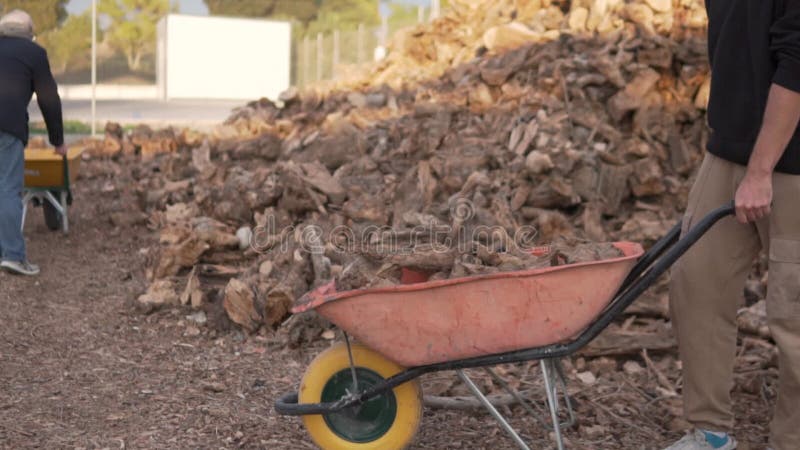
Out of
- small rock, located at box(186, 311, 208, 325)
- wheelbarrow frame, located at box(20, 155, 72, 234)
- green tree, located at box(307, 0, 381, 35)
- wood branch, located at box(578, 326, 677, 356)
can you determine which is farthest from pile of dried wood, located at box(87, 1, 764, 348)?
green tree, located at box(307, 0, 381, 35)

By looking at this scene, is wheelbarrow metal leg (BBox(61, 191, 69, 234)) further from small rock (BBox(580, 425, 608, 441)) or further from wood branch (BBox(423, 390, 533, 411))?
small rock (BBox(580, 425, 608, 441))

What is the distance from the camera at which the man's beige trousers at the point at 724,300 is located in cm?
302

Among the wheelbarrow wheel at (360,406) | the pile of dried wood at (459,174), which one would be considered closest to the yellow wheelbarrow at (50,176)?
the pile of dried wood at (459,174)

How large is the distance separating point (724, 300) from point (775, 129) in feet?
2.23

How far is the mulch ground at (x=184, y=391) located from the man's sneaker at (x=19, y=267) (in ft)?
1.91

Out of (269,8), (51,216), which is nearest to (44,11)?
(51,216)

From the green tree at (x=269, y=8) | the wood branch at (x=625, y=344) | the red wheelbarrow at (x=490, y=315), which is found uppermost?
the green tree at (x=269, y=8)

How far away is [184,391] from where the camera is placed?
426cm

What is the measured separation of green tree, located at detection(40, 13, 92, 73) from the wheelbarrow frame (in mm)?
14513

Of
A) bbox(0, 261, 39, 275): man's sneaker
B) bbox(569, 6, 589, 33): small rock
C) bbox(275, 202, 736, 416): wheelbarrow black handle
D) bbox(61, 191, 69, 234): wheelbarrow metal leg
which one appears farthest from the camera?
bbox(569, 6, 589, 33): small rock

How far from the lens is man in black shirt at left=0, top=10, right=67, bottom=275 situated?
6.31 meters

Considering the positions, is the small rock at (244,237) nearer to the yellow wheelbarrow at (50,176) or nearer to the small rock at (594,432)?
the yellow wheelbarrow at (50,176)

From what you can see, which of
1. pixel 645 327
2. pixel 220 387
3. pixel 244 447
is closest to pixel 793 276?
pixel 645 327

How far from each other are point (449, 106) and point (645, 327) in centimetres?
359
